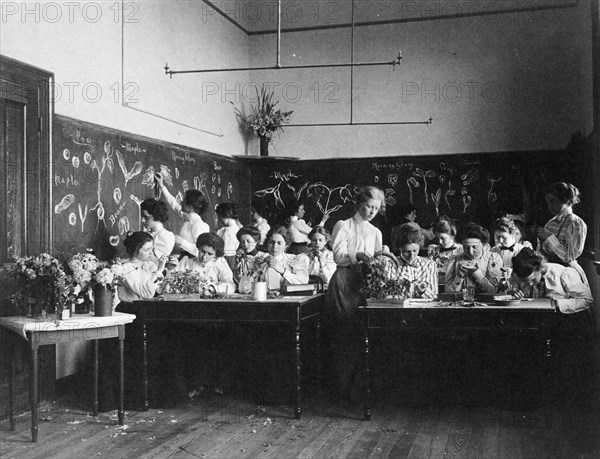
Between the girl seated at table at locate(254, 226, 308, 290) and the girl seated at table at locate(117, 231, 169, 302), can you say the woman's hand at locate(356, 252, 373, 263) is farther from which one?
the girl seated at table at locate(117, 231, 169, 302)

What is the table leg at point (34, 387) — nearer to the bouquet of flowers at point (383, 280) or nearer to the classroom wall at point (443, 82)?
the bouquet of flowers at point (383, 280)

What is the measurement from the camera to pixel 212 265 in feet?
20.4

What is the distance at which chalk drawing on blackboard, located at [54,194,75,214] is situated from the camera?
609 centimetres

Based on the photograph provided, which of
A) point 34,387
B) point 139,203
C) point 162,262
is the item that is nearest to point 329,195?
point 139,203

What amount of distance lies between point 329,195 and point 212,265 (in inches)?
201

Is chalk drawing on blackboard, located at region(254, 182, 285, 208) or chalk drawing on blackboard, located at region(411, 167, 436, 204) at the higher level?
chalk drawing on blackboard, located at region(411, 167, 436, 204)

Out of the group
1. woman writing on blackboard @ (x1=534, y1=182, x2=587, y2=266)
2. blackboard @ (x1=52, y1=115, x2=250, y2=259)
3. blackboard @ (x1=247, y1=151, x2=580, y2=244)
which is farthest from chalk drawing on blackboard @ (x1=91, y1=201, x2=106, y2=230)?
blackboard @ (x1=247, y1=151, x2=580, y2=244)

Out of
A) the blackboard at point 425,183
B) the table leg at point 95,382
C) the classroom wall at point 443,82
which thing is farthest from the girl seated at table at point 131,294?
the classroom wall at point 443,82

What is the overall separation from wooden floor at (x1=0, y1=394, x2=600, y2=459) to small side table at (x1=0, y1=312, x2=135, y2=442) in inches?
10.4

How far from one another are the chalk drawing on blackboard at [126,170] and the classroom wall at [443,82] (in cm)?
425

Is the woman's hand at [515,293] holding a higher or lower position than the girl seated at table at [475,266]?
lower

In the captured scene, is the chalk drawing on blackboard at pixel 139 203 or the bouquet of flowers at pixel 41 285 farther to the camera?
the chalk drawing on blackboard at pixel 139 203

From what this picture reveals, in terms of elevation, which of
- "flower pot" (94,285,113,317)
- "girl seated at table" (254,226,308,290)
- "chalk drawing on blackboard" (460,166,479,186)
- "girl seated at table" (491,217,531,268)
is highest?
"chalk drawing on blackboard" (460,166,479,186)

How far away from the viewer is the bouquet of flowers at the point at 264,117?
11055 mm
